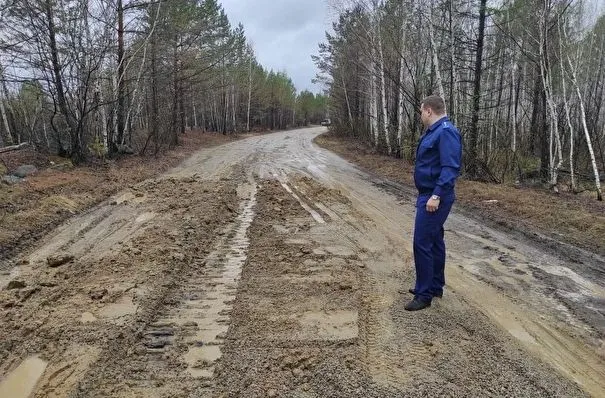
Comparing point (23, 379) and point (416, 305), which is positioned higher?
point (416, 305)

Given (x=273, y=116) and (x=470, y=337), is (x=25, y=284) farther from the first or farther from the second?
(x=273, y=116)

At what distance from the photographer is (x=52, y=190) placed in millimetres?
9820

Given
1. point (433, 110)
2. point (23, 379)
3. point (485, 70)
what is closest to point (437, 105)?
point (433, 110)

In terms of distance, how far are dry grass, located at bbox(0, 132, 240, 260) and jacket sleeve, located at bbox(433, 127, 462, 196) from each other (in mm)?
5476

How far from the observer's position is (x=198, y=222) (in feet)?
22.9

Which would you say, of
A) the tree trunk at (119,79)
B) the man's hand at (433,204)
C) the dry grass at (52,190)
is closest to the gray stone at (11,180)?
the dry grass at (52,190)

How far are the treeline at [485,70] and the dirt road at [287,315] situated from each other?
774 cm

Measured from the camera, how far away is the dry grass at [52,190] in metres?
6.96

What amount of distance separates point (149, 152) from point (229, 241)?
1454 centimetres

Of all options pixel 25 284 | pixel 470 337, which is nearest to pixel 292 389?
pixel 470 337

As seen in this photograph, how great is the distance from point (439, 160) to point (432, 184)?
228mm

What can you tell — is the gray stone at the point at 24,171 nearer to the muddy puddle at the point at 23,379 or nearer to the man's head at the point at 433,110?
the muddy puddle at the point at 23,379

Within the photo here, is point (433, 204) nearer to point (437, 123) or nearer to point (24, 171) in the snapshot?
point (437, 123)

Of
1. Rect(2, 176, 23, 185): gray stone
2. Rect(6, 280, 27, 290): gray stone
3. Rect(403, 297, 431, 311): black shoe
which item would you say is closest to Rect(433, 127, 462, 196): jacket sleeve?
Rect(403, 297, 431, 311): black shoe
